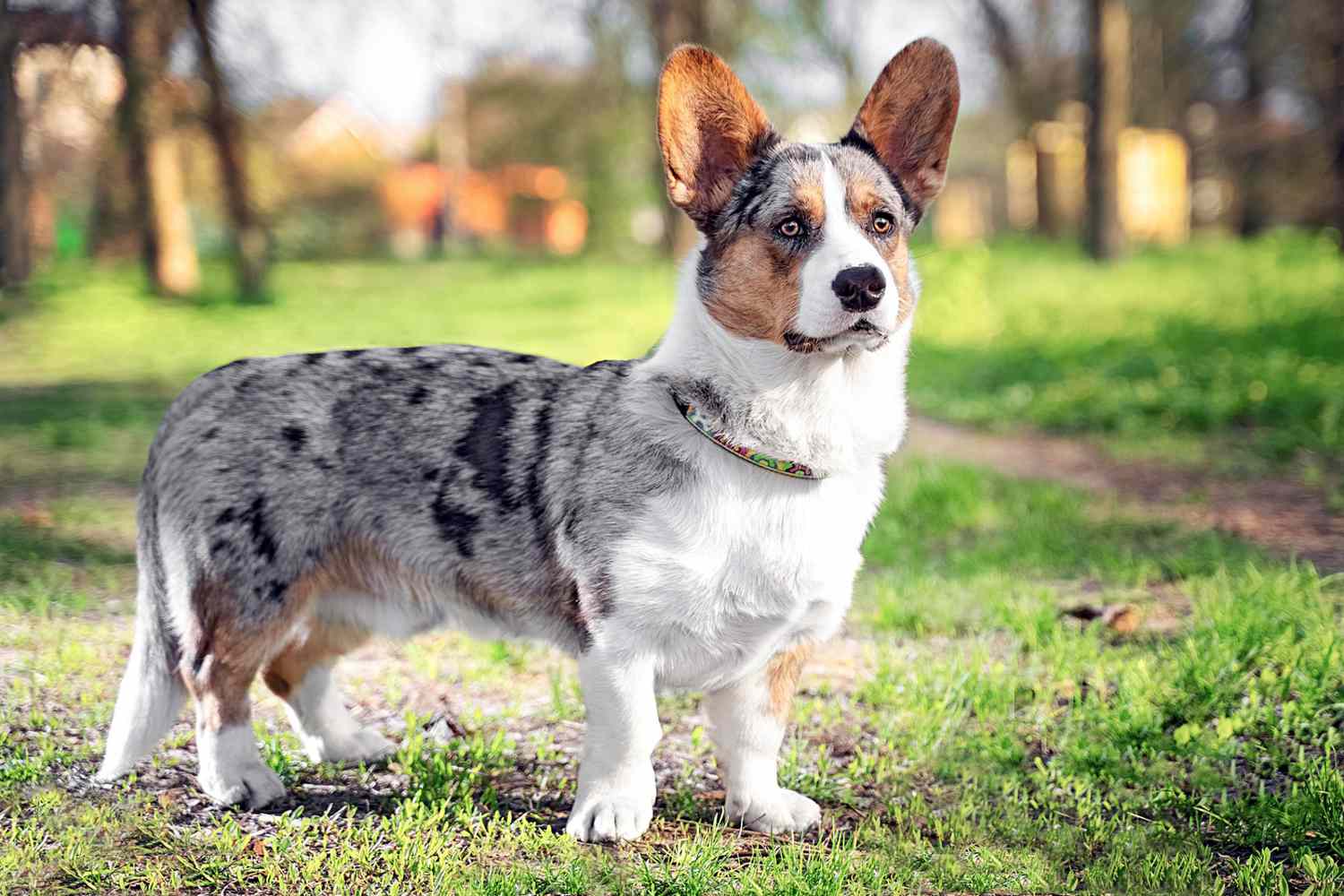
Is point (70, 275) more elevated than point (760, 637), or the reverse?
point (70, 275)

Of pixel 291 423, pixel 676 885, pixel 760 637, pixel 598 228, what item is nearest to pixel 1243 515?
pixel 760 637

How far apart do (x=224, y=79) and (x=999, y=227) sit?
33.5 m

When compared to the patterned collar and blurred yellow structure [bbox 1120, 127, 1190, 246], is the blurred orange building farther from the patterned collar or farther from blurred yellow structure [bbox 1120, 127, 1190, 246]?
the patterned collar

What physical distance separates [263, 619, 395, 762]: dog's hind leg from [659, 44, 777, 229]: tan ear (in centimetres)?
169

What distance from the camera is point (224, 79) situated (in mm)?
9617

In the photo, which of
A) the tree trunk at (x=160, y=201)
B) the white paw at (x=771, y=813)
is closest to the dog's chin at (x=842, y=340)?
the white paw at (x=771, y=813)

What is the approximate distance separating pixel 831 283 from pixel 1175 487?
4.88 m

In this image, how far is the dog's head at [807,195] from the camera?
3160 millimetres

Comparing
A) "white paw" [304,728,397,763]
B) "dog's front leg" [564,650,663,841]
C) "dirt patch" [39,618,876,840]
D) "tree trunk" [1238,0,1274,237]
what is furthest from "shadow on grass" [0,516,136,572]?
"tree trunk" [1238,0,1274,237]

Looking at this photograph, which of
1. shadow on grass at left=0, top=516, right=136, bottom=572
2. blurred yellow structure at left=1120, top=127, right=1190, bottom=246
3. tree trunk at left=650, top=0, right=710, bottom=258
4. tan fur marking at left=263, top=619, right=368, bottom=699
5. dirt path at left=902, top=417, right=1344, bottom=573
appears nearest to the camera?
tan fur marking at left=263, top=619, right=368, bottom=699

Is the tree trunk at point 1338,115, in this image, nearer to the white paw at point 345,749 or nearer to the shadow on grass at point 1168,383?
the shadow on grass at point 1168,383

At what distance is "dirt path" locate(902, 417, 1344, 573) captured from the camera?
6.03 meters

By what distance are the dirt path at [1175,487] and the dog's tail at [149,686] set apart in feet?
15.2

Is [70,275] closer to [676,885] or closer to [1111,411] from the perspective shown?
[1111,411]
